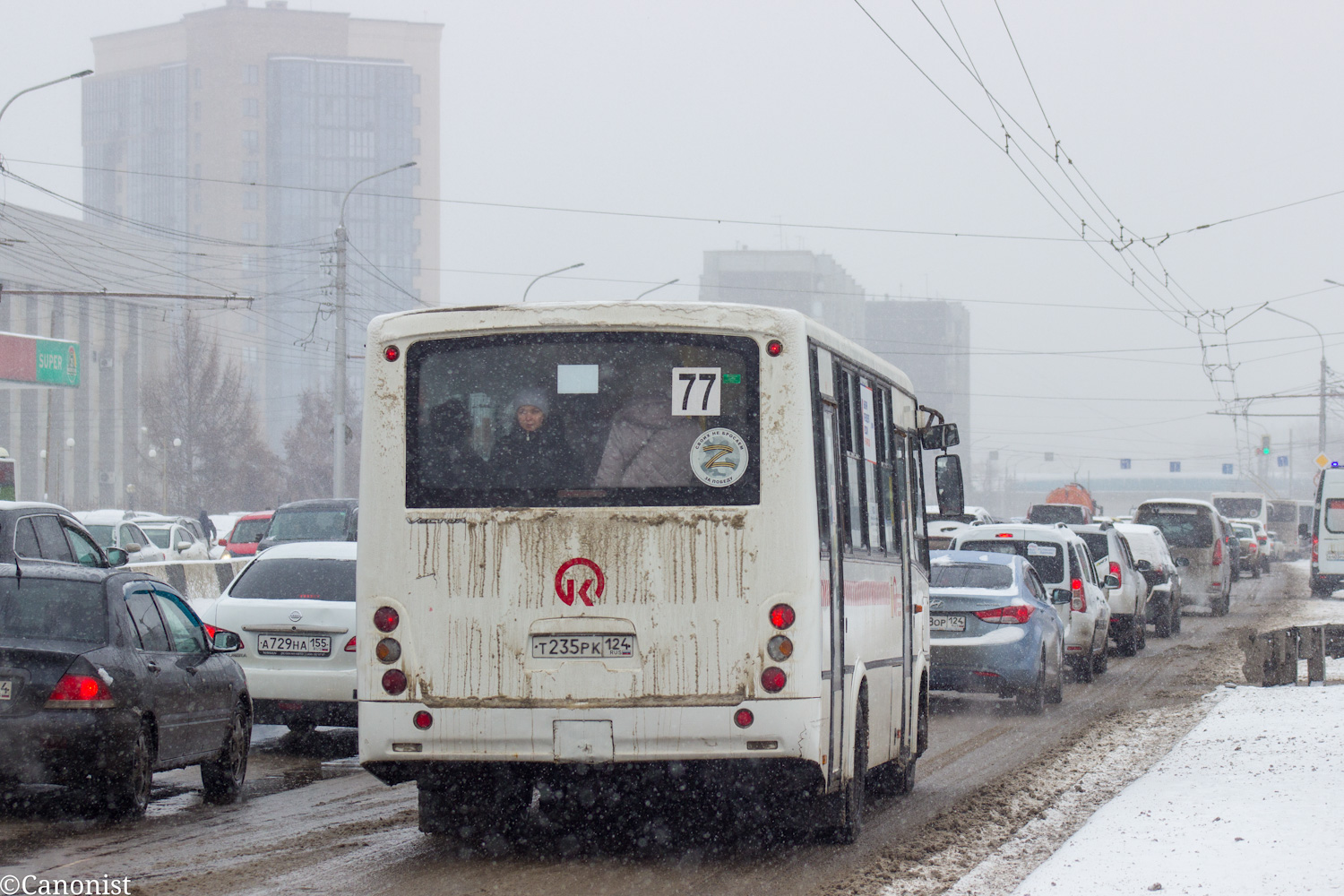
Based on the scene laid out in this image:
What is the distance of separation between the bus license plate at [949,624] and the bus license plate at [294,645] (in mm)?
5993

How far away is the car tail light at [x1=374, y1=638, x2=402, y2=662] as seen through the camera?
7629 mm

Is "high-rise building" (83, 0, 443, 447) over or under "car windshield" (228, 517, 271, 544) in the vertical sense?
over

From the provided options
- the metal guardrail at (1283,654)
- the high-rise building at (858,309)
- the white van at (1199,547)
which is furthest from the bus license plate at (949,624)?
the high-rise building at (858,309)

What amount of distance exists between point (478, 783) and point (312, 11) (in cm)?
19754

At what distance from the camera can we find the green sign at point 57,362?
193 ft

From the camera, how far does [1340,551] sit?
40.7 metres

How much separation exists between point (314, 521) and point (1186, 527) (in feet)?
59.3

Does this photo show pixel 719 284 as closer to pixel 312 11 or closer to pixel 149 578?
pixel 312 11

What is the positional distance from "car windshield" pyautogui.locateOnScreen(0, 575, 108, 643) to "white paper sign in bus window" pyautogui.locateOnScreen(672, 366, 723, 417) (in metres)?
3.54

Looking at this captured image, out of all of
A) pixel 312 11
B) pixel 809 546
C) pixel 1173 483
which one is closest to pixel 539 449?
pixel 809 546

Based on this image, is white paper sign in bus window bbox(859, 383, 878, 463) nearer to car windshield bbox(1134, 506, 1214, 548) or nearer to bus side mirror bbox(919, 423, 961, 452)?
bus side mirror bbox(919, 423, 961, 452)

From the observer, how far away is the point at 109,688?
8742 mm

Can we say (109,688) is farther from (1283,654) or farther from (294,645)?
(1283,654)

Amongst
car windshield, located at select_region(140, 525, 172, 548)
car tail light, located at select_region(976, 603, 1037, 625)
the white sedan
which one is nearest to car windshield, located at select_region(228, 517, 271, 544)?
car windshield, located at select_region(140, 525, 172, 548)
